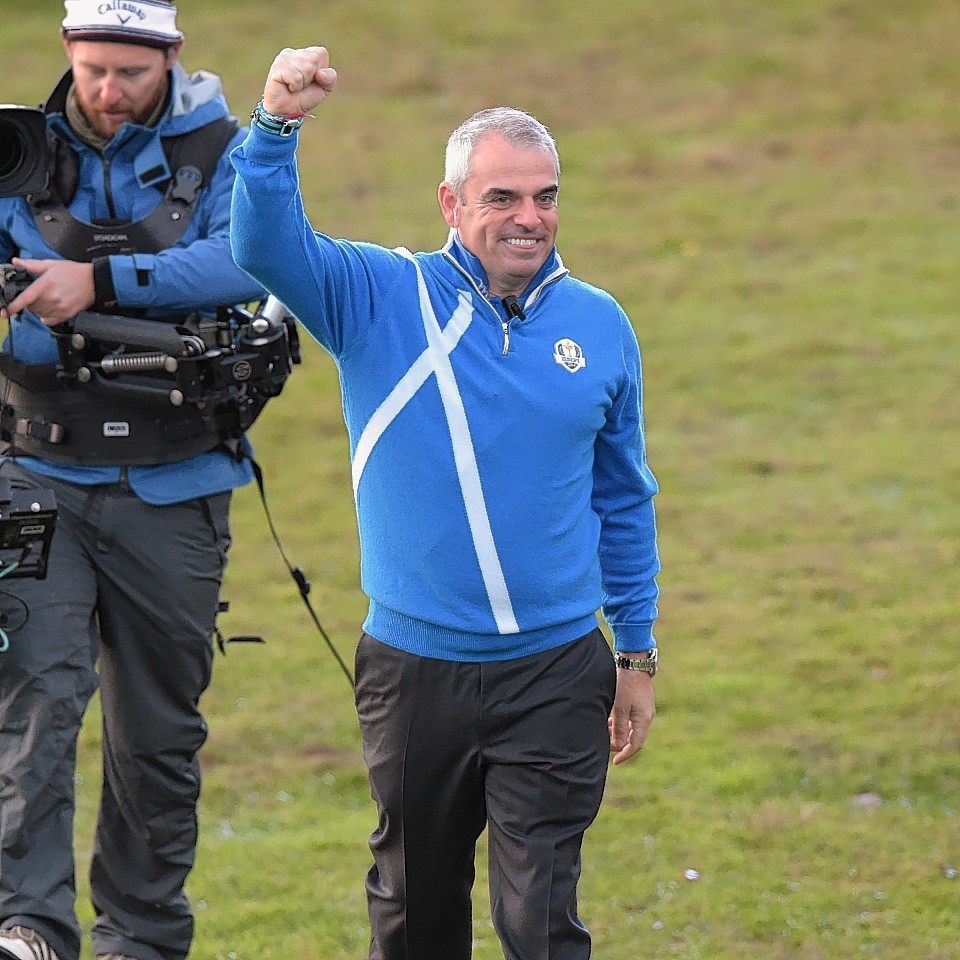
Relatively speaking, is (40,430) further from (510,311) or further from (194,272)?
(510,311)

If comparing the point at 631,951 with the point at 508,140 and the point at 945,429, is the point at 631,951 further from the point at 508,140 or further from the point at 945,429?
the point at 945,429

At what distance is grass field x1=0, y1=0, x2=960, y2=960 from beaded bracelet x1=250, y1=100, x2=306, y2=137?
2713mm

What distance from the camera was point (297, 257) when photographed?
383cm

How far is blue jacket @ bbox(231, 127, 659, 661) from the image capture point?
4.00 meters

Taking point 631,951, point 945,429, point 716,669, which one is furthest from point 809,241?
point 631,951

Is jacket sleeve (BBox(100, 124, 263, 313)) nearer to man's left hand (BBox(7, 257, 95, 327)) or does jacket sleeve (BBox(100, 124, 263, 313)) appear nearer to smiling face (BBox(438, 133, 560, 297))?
man's left hand (BBox(7, 257, 95, 327))

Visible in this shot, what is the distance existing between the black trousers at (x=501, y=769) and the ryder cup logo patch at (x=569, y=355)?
0.64m

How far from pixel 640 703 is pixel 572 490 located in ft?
2.05

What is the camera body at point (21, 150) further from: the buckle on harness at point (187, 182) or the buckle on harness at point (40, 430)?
the buckle on harness at point (40, 430)

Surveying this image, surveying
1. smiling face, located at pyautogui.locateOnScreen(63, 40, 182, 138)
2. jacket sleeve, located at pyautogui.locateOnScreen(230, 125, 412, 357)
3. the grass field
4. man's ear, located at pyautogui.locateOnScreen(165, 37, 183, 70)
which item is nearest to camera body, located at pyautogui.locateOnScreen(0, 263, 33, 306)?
smiling face, located at pyautogui.locateOnScreen(63, 40, 182, 138)

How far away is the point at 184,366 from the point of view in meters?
4.78

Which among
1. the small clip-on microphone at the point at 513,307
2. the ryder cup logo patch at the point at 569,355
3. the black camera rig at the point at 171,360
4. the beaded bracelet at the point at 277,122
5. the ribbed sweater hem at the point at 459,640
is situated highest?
the beaded bracelet at the point at 277,122

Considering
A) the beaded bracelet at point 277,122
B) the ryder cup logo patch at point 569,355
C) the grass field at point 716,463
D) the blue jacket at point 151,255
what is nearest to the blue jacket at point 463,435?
the ryder cup logo patch at point 569,355

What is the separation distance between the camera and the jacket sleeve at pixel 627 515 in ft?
14.0
